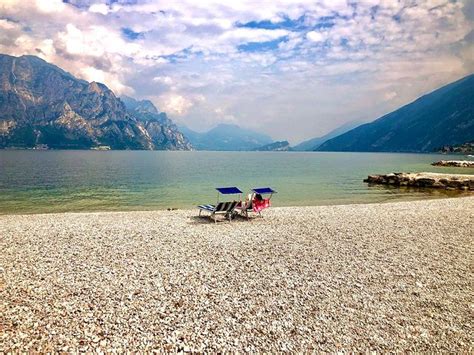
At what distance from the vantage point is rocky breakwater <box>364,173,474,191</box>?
186ft

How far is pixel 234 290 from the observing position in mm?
11711

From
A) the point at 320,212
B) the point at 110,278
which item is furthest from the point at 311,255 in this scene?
the point at 320,212

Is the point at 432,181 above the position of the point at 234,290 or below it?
above

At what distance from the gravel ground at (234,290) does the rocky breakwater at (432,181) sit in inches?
1698

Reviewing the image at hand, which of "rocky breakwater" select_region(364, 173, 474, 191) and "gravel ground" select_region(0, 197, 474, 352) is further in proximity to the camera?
"rocky breakwater" select_region(364, 173, 474, 191)

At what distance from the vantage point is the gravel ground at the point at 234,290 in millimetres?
8953

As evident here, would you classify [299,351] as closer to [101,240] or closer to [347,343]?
[347,343]

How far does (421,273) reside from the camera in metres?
13.9

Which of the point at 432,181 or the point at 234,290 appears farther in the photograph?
the point at 432,181

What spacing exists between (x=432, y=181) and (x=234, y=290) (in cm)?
5862

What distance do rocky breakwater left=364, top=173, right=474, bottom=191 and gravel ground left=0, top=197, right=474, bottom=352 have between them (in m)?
43.1

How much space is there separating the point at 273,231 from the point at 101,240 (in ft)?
32.9

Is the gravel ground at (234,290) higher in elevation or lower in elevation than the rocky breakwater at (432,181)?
lower

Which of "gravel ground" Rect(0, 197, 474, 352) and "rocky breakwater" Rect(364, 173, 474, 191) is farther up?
"rocky breakwater" Rect(364, 173, 474, 191)
